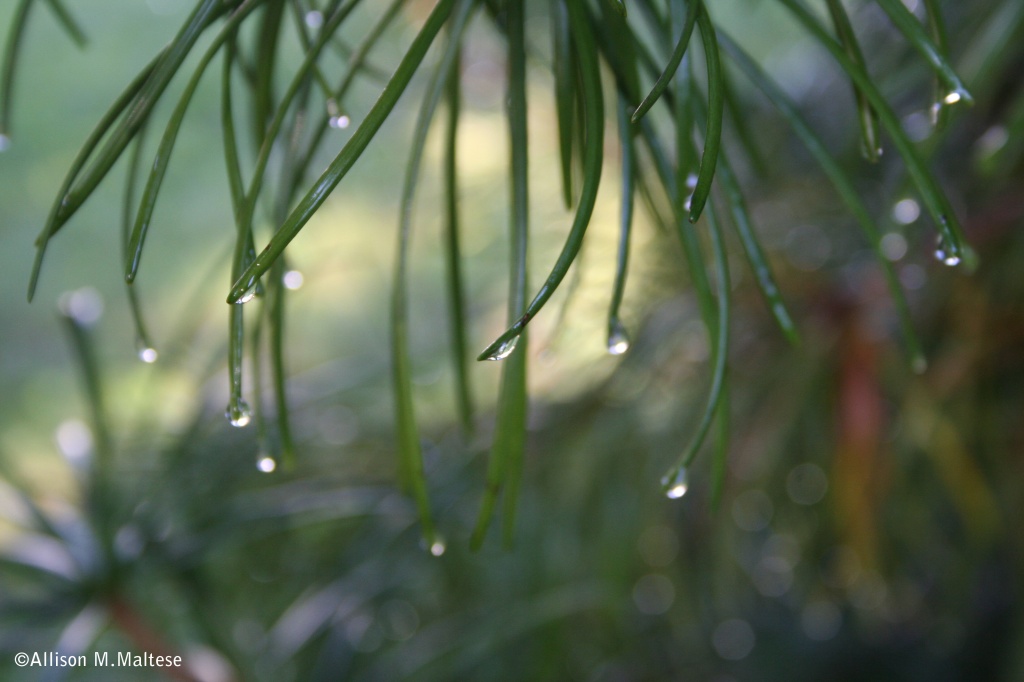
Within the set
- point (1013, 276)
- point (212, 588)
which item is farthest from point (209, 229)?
point (1013, 276)

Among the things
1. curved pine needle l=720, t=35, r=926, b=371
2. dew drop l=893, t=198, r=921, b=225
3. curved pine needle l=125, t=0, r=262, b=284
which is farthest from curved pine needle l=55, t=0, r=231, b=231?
dew drop l=893, t=198, r=921, b=225

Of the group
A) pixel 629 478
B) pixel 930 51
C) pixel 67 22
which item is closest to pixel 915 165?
pixel 930 51

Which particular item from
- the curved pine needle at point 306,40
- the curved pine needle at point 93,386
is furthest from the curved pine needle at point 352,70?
the curved pine needle at point 93,386

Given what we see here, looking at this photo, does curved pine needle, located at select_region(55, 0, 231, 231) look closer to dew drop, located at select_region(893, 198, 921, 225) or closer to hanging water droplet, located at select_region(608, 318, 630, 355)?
hanging water droplet, located at select_region(608, 318, 630, 355)

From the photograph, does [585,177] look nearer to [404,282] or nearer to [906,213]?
[404,282]

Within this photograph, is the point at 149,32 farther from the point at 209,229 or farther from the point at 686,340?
the point at 686,340
